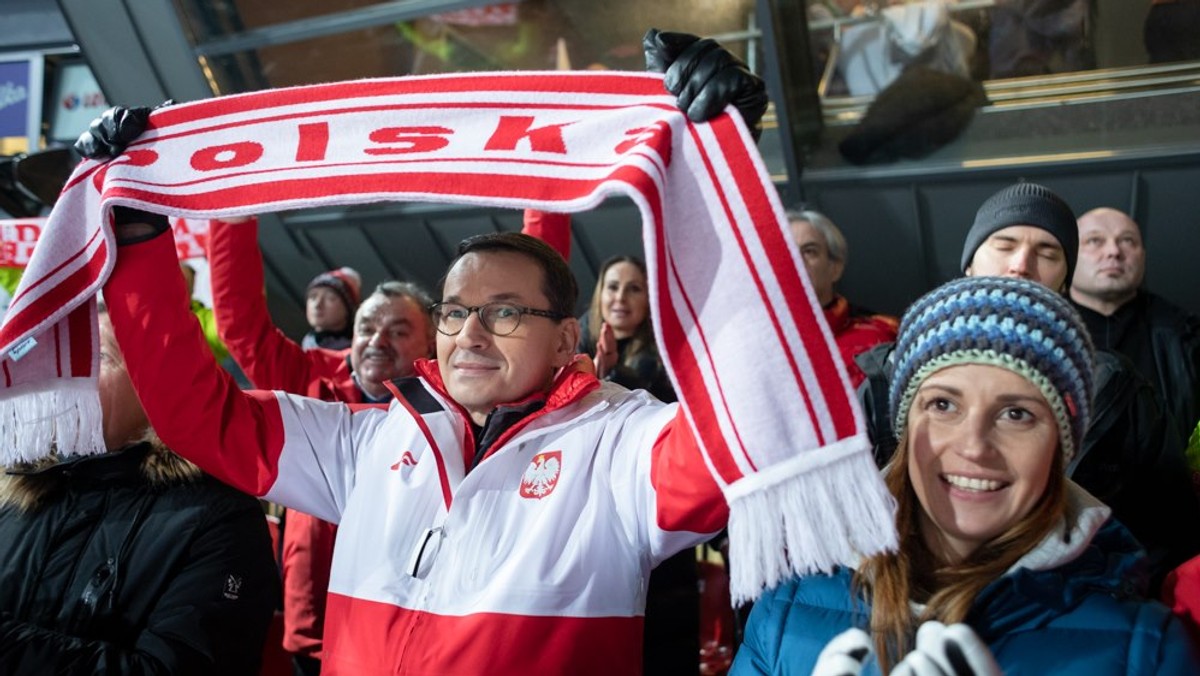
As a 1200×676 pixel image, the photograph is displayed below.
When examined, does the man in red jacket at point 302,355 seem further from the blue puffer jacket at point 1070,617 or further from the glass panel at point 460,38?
the glass panel at point 460,38

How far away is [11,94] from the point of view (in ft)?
33.6

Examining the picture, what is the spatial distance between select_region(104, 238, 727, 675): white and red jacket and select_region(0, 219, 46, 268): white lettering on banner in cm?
228

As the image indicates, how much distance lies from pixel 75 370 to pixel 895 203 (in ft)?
16.8

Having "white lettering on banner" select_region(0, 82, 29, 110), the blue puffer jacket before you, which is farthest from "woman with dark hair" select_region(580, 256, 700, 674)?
"white lettering on banner" select_region(0, 82, 29, 110)

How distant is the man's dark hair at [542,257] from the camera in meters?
2.37

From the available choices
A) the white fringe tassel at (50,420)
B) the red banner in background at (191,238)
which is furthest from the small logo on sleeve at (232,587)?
the red banner in background at (191,238)

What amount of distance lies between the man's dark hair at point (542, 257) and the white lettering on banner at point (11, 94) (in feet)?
31.2

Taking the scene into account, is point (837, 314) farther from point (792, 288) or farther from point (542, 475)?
point (792, 288)

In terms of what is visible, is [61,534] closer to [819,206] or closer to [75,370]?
[75,370]

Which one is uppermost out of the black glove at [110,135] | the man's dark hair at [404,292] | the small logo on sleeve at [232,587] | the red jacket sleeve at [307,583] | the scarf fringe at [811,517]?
the black glove at [110,135]

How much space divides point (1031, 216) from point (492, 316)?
1526 millimetres

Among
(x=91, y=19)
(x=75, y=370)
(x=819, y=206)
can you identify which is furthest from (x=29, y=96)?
(x=75, y=370)

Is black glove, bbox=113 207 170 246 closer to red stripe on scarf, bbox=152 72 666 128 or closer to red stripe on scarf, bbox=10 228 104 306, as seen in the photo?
red stripe on scarf, bbox=10 228 104 306

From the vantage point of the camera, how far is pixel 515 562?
204 cm
